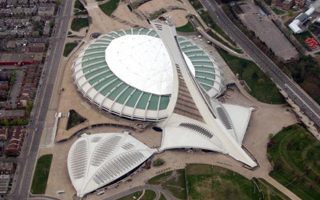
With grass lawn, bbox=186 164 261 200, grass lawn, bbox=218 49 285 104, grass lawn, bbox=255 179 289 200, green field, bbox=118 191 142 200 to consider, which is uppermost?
grass lawn, bbox=218 49 285 104

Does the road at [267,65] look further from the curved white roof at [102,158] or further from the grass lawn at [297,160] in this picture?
the curved white roof at [102,158]

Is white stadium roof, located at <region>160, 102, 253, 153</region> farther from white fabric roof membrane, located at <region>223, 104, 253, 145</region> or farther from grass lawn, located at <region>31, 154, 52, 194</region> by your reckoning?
grass lawn, located at <region>31, 154, 52, 194</region>

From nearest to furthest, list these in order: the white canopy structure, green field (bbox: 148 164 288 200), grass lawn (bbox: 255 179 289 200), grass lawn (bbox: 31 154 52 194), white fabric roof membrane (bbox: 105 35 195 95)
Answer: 1. green field (bbox: 148 164 288 200)
2. grass lawn (bbox: 255 179 289 200)
3. grass lawn (bbox: 31 154 52 194)
4. the white canopy structure
5. white fabric roof membrane (bbox: 105 35 195 95)

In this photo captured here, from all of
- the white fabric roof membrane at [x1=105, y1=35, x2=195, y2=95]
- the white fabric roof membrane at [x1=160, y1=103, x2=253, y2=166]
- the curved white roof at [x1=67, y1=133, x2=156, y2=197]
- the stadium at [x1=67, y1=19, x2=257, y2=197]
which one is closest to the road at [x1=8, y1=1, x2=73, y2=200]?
the stadium at [x1=67, y1=19, x2=257, y2=197]

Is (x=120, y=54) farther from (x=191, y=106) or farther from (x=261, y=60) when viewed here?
(x=261, y=60)

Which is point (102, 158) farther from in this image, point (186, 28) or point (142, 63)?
point (186, 28)

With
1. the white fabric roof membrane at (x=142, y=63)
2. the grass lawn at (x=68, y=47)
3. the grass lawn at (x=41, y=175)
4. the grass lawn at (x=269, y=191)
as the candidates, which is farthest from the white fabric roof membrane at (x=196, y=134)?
the grass lawn at (x=68, y=47)
